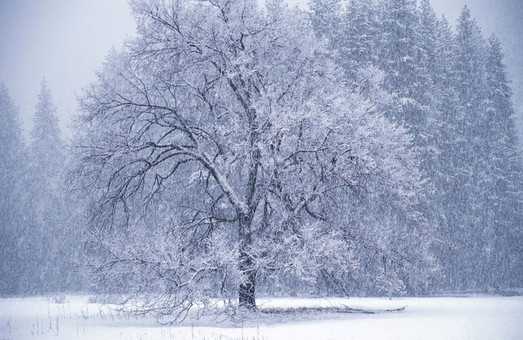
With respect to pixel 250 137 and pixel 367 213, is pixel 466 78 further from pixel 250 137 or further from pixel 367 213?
pixel 250 137

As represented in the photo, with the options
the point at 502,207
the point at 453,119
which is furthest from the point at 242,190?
the point at 502,207

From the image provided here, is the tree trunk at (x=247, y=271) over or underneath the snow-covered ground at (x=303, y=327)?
over

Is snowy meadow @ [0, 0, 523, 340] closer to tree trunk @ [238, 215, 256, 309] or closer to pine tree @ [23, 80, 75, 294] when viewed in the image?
tree trunk @ [238, 215, 256, 309]

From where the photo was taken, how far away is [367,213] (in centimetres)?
1600

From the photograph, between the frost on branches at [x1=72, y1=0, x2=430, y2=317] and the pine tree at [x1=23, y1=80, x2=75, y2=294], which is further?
the pine tree at [x1=23, y1=80, x2=75, y2=294]

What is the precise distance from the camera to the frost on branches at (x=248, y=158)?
12828 millimetres

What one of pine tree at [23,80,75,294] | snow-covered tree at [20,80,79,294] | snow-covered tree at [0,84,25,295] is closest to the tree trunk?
snow-covered tree at [20,80,79,294]

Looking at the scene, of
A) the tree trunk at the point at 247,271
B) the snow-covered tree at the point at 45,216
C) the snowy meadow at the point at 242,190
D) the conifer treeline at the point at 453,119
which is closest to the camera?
the snowy meadow at the point at 242,190

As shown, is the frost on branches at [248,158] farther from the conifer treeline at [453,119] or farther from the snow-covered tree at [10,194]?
the snow-covered tree at [10,194]

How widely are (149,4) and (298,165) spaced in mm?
6136

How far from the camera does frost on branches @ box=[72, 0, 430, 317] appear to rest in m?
12.8

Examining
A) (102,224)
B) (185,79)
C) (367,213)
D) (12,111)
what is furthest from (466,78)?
(12,111)

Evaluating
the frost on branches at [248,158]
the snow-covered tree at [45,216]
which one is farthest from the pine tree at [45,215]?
the frost on branches at [248,158]

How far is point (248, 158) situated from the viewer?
14070 millimetres
